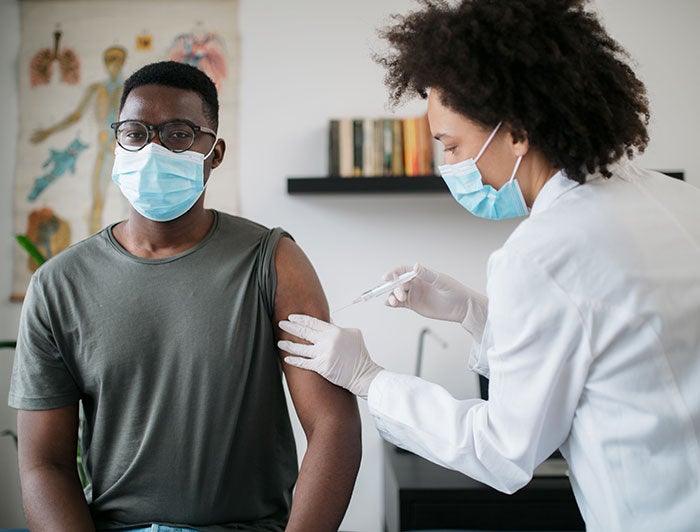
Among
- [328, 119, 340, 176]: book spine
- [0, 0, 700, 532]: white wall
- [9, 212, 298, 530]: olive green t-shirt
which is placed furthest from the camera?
[0, 0, 700, 532]: white wall

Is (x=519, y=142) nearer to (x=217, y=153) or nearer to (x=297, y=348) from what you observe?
(x=297, y=348)

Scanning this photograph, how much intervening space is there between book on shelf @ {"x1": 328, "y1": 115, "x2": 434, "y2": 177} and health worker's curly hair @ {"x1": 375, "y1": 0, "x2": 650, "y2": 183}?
1.49 metres

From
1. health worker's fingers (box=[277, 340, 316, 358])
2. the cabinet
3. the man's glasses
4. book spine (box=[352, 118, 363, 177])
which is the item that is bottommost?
the cabinet

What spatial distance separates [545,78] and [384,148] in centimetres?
160

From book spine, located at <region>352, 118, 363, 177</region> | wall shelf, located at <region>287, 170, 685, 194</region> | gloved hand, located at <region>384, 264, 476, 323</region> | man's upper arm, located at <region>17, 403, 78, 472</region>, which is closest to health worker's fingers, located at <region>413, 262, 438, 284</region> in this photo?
gloved hand, located at <region>384, 264, 476, 323</region>

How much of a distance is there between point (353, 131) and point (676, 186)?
66.1 inches

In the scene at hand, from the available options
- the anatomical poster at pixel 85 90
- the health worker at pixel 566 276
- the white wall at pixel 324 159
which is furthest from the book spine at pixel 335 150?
the health worker at pixel 566 276

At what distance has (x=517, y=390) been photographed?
106cm

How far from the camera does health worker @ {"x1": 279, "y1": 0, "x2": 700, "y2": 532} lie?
1001mm

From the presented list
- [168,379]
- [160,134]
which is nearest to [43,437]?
[168,379]

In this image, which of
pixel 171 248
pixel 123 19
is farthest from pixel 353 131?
pixel 171 248

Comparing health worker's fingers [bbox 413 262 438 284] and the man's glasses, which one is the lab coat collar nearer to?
health worker's fingers [bbox 413 262 438 284]

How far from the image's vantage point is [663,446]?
3.29ft

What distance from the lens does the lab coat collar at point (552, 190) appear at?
1139 millimetres
